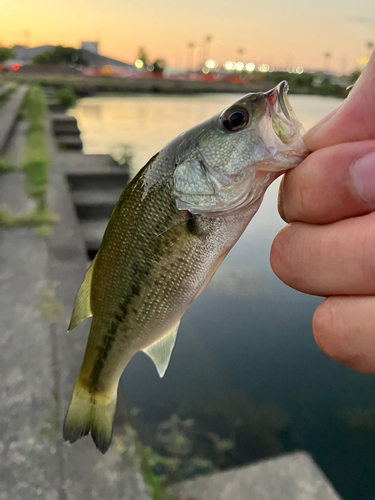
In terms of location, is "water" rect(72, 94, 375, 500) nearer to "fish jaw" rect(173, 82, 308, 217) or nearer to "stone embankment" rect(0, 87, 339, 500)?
"stone embankment" rect(0, 87, 339, 500)

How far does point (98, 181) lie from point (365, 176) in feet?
25.3

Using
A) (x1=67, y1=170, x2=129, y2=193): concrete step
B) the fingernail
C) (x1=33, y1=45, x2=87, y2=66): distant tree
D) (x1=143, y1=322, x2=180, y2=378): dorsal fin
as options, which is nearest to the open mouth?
the fingernail

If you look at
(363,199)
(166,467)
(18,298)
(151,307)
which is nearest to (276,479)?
(166,467)

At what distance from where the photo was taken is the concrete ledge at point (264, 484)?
2.15m

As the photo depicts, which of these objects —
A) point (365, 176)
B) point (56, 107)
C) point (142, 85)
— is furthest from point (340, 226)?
point (142, 85)

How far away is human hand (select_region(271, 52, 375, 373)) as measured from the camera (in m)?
0.88

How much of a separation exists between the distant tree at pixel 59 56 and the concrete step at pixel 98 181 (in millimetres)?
81264

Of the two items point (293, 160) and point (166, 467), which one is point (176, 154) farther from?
point (166, 467)

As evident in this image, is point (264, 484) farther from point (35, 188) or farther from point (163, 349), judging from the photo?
point (35, 188)

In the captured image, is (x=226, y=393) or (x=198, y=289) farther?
(x=226, y=393)

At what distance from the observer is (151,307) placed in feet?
4.36

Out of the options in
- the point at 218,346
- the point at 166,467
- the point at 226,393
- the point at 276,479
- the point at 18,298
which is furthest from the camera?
the point at 218,346

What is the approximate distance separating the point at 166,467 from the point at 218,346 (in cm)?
218

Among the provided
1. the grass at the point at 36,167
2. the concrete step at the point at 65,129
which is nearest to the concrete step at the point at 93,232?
the grass at the point at 36,167
